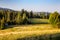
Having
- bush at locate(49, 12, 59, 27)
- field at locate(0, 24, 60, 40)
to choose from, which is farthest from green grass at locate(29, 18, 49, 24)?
bush at locate(49, 12, 59, 27)

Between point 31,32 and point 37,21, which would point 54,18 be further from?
point 31,32

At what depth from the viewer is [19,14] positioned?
52.7 ft

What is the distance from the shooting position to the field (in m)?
14.2

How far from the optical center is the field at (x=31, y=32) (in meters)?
14.2

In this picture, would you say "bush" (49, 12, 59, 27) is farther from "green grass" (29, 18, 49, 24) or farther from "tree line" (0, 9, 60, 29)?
"green grass" (29, 18, 49, 24)

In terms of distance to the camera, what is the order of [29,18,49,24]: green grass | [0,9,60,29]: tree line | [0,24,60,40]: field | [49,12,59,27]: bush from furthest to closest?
[49,12,59,27]: bush
[29,18,49,24]: green grass
[0,9,60,29]: tree line
[0,24,60,40]: field

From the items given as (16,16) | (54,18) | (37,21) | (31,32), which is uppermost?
(16,16)

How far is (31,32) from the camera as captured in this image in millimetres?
15453

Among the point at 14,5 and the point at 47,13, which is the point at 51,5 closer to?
the point at 47,13

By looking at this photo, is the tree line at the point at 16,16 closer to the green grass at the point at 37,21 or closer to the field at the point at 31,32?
the green grass at the point at 37,21

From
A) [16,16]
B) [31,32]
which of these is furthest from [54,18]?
[16,16]

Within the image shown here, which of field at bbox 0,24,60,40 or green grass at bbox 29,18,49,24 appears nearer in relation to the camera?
field at bbox 0,24,60,40

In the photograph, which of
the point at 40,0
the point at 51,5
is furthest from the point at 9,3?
the point at 51,5

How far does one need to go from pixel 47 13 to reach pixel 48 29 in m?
1.40
